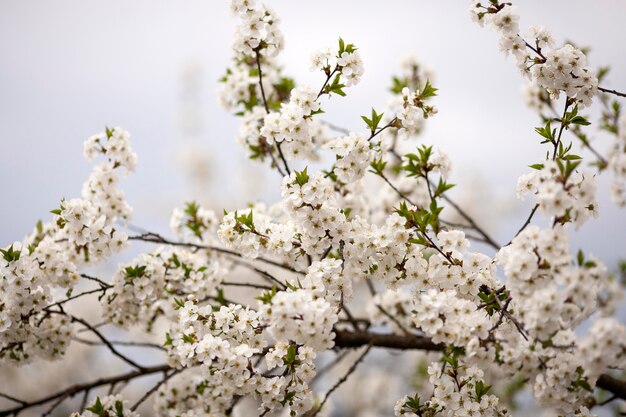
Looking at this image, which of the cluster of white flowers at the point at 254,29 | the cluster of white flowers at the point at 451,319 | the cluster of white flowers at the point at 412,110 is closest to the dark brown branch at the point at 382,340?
the cluster of white flowers at the point at 451,319

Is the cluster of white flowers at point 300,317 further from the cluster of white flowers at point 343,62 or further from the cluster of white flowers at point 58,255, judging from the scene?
the cluster of white flowers at point 58,255

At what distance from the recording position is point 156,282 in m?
3.88

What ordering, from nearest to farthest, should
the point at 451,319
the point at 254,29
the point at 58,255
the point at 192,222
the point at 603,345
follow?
the point at 603,345 → the point at 451,319 → the point at 254,29 → the point at 58,255 → the point at 192,222

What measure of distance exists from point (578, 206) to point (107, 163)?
11.3ft

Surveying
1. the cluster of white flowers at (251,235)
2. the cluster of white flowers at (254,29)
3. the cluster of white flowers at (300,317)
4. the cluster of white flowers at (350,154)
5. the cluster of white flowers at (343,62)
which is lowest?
the cluster of white flowers at (300,317)

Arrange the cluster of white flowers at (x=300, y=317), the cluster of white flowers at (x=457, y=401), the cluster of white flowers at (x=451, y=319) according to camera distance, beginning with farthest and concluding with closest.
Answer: the cluster of white flowers at (x=457, y=401)
the cluster of white flowers at (x=451, y=319)
the cluster of white flowers at (x=300, y=317)

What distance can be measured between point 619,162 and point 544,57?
2.50 meters

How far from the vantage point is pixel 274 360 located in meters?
2.89

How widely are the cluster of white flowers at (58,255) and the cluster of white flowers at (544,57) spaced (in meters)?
2.91

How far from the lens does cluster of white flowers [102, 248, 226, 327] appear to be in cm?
384

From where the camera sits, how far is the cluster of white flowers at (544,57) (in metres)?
3.02

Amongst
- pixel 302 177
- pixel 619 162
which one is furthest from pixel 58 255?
pixel 619 162

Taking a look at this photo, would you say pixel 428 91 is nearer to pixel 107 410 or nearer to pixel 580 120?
pixel 580 120

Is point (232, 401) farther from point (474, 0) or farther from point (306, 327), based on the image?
point (474, 0)
